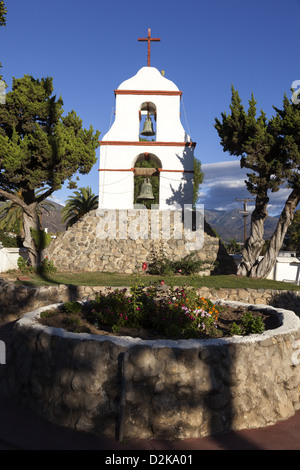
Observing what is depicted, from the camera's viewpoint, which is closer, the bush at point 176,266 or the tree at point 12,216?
the bush at point 176,266

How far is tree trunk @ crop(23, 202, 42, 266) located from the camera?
66.2 ft

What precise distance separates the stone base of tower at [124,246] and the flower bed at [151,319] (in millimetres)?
10947

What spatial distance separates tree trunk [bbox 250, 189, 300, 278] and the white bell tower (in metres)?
5.00

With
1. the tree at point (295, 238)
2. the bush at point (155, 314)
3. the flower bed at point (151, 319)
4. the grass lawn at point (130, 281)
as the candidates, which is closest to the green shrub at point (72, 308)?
the flower bed at point (151, 319)

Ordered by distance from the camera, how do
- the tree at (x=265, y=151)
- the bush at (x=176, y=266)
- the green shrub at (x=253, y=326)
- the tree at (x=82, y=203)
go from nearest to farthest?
the green shrub at (x=253, y=326), the tree at (x=265, y=151), the bush at (x=176, y=266), the tree at (x=82, y=203)

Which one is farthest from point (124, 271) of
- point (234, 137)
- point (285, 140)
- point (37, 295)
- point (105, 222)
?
point (285, 140)

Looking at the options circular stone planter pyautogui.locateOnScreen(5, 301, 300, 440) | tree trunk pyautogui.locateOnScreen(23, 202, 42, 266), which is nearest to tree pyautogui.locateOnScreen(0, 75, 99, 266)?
tree trunk pyautogui.locateOnScreen(23, 202, 42, 266)

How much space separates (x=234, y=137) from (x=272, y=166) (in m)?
2.27

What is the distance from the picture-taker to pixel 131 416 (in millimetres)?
5078

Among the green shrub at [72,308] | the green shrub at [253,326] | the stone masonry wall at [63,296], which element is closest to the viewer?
the green shrub at [253,326]

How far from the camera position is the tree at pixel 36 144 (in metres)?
18.7

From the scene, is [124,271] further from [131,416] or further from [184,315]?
[131,416]

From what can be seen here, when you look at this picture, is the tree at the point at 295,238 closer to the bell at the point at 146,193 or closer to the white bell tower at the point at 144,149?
the white bell tower at the point at 144,149

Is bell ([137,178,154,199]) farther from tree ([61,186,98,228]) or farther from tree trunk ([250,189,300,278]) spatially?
tree ([61,186,98,228])
